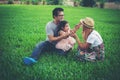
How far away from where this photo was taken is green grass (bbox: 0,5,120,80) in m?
3.29

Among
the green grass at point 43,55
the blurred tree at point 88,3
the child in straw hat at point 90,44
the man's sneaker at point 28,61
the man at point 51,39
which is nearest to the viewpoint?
the green grass at point 43,55

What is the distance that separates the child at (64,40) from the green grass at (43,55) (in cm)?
12

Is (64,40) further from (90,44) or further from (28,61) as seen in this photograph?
(28,61)

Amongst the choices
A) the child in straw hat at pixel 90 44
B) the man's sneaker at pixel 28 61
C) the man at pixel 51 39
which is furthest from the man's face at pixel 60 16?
the man's sneaker at pixel 28 61

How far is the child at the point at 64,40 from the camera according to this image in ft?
12.4

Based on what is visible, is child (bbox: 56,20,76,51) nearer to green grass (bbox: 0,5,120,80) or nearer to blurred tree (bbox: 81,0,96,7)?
green grass (bbox: 0,5,120,80)

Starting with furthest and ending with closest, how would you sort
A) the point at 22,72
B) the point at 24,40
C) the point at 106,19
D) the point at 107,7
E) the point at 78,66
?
the point at 106,19, the point at 107,7, the point at 24,40, the point at 78,66, the point at 22,72

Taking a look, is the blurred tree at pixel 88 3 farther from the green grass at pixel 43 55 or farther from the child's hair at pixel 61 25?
the child's hair at pixel 61 25

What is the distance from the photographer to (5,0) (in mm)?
5316

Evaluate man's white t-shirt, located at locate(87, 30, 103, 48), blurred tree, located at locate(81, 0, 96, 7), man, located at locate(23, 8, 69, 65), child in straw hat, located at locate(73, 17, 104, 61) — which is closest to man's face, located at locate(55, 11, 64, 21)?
man, located at locate(23, 8, 69, 65)

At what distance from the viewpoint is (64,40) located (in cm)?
385

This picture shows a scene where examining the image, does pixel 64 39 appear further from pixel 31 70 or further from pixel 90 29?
pixel 31 70

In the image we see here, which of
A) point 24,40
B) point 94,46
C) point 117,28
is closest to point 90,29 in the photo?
point 94,46

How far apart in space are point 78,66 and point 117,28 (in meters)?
2.17
